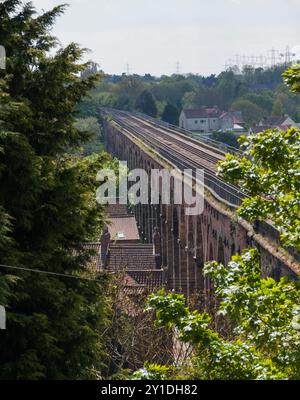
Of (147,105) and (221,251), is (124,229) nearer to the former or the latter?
(221,251)

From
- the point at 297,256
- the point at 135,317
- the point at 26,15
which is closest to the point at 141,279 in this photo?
the point at 135,317

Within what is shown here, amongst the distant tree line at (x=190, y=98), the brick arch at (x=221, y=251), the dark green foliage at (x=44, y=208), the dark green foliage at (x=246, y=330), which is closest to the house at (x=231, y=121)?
the distant tree line at (x=190, y=98)

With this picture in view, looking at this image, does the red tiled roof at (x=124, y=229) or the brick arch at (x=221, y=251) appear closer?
the brick arch at (x=221, y=251)

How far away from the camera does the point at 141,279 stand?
1148 inches

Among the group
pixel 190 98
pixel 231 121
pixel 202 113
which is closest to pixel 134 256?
pixel 231 121

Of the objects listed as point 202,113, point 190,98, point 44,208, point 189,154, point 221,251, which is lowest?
point 221,251

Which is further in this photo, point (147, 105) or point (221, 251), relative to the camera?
point (147, 105)

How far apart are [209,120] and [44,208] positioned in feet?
382

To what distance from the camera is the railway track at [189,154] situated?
26.4 metres

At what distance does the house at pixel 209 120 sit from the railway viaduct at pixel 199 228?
54207 mm

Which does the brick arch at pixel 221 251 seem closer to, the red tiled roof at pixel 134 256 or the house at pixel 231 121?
the red tiled roof at pixel 134 256

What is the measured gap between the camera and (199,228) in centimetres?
3066
